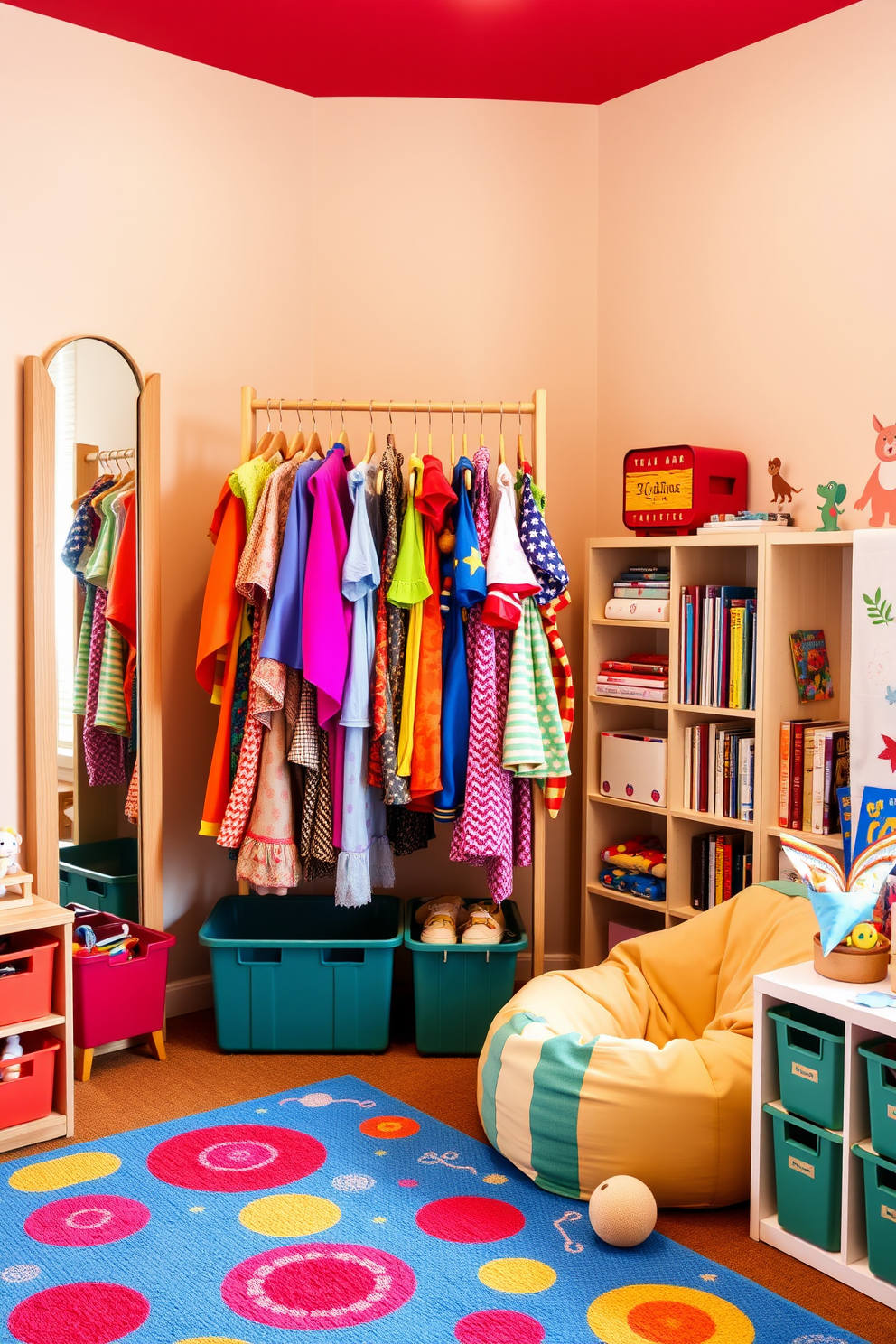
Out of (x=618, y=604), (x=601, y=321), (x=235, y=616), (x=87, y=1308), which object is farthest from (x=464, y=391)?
(x=87, y=1308)

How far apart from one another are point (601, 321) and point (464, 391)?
528 millimetres

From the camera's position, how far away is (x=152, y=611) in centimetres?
331

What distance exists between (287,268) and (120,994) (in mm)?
2289

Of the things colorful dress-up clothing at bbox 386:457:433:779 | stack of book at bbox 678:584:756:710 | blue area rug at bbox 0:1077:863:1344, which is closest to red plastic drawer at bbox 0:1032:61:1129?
blue area rug at bbox 0:1077:863:1344

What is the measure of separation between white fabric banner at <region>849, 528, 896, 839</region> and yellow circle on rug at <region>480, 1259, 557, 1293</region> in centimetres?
123

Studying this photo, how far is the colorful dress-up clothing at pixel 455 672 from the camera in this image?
10.3ft

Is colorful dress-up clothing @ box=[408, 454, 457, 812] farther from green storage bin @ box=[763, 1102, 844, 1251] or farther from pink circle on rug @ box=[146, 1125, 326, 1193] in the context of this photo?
green storage bin @ box=[763, 1102, 844, 1251]

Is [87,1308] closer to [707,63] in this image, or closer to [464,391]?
[464,391]

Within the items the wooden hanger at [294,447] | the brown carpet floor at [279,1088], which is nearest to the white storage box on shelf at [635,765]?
the brown carpet floor at [279,1088]

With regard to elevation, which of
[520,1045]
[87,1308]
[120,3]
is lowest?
[87,1308]

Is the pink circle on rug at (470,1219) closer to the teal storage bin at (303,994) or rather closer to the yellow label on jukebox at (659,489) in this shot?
the teal storage bin at (303,994)

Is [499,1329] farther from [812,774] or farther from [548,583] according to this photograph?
[548,583]

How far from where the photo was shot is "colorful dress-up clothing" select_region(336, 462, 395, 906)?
10.0 feet

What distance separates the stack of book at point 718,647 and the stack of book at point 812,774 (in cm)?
15
